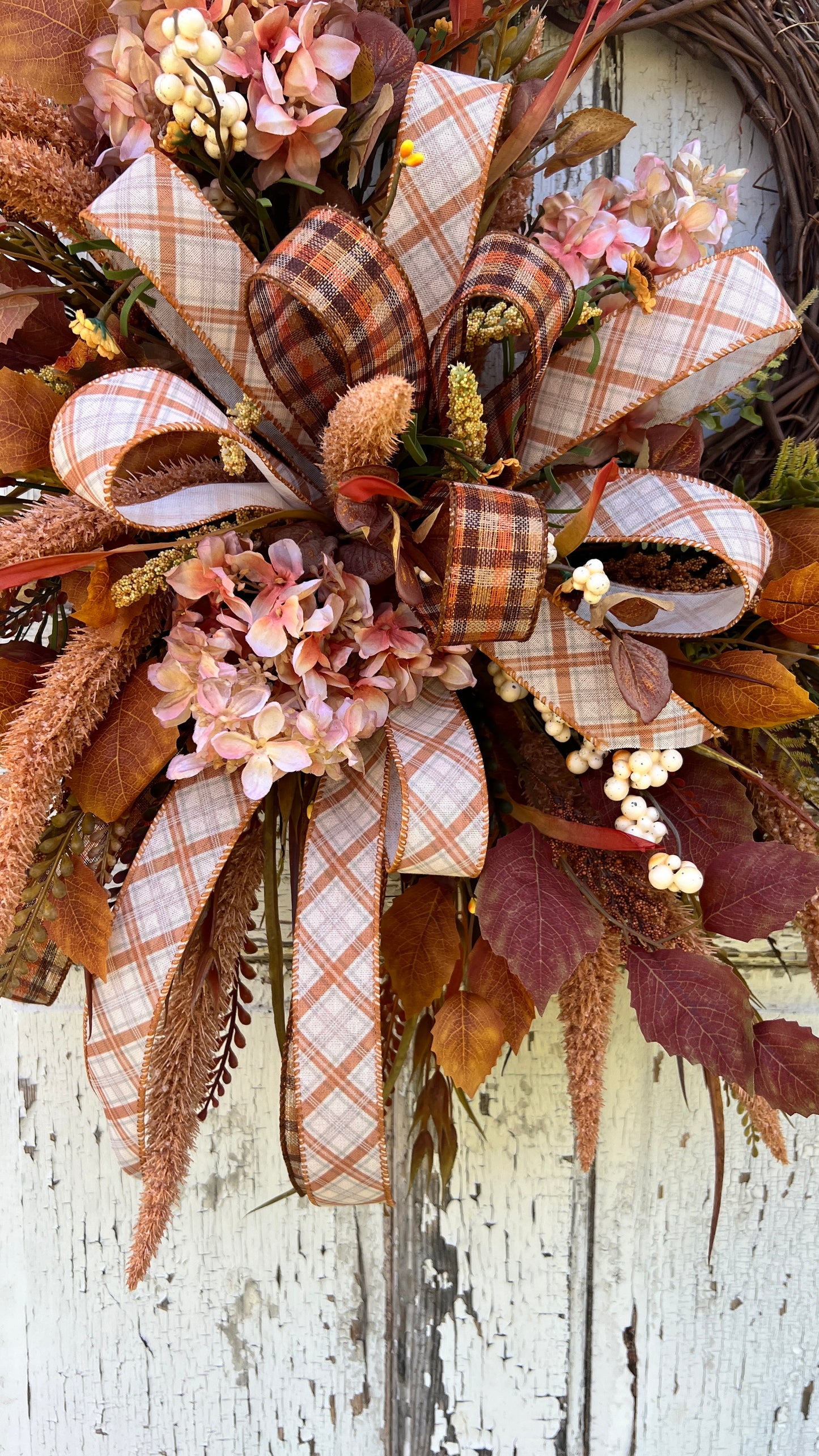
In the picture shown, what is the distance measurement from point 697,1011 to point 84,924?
343 millimetres

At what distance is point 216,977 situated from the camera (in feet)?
1.82

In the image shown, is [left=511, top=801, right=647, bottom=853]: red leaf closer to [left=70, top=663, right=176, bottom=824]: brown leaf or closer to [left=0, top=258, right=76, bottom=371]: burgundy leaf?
[left=70, top=663, right=176, bottom=824]: brown leaf

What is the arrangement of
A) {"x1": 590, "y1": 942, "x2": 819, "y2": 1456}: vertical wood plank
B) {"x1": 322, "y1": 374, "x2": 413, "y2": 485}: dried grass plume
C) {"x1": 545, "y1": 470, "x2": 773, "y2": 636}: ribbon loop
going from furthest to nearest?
1. {"x1": 590, "y1": 942, "x2": 819, "y2": 1456}: vertical wood plank
2. {"x1": 545, "y1": 470, "x2": 773, "y2": 636}: ribbon loop
3. {"x1": 322, "y1": 374, "x2": 413, "y2": 485}: dried grass plume

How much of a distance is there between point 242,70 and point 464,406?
22cm

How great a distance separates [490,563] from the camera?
39 centimetres

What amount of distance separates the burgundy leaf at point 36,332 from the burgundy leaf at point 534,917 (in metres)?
0.40

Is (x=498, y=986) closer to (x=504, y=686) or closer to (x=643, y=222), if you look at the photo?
(x=504, y=686)

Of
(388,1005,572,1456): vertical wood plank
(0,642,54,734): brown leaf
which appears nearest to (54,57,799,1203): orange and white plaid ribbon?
(0,642,54,734): brown leaf

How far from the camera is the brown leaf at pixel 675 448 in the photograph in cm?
52

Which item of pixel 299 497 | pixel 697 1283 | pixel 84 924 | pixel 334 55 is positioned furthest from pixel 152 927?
pixel 697 1283

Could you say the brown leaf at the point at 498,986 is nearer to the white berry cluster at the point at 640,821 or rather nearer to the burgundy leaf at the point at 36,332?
the white berry cluster at the point at 640,821

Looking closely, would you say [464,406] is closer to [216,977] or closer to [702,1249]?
[216,977]

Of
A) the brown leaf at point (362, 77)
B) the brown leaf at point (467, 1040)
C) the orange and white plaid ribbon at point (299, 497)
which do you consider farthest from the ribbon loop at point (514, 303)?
the brown leaf at point (467, 1040)

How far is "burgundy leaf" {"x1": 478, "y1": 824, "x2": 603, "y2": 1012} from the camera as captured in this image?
1.49 ft
